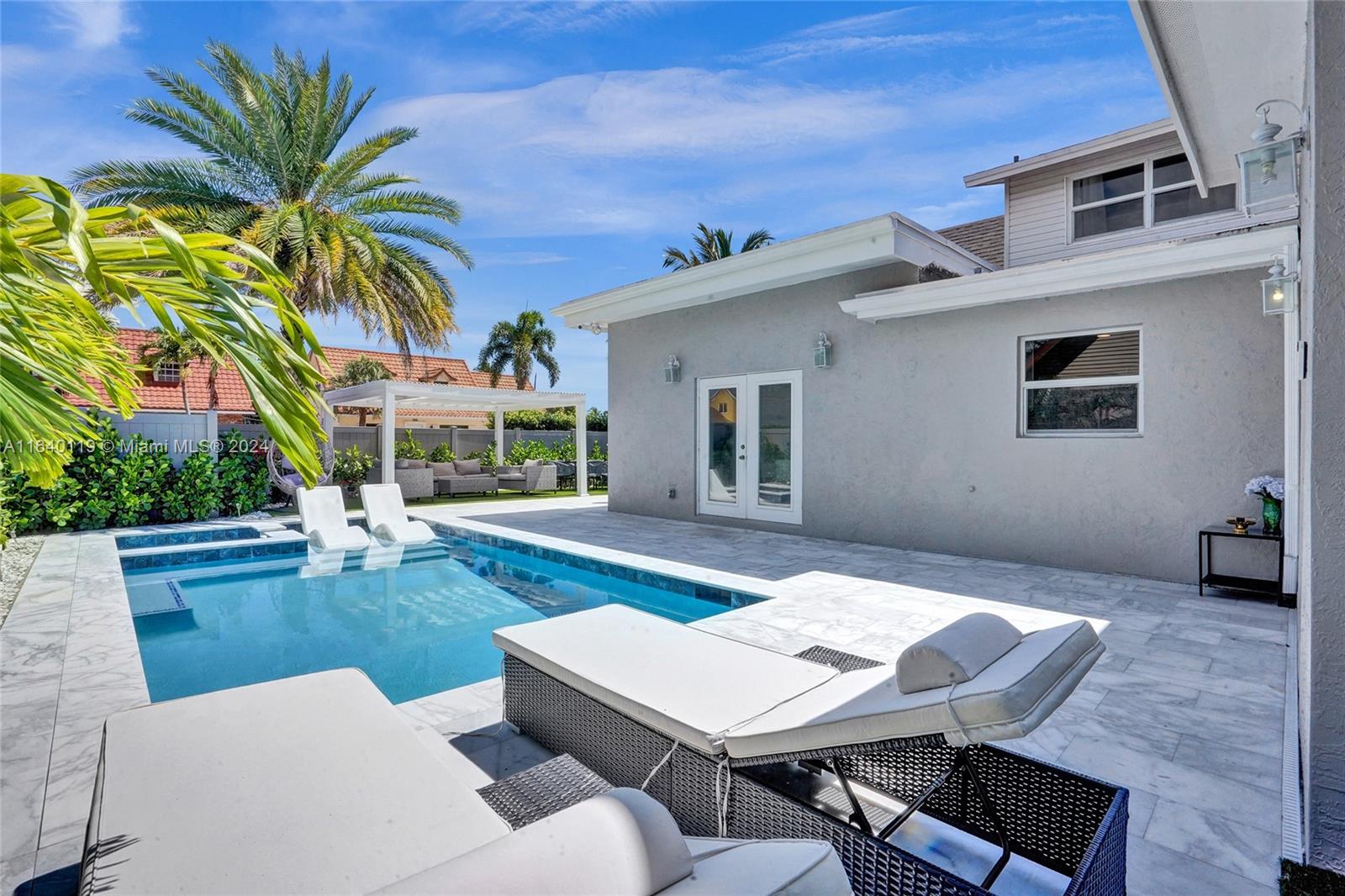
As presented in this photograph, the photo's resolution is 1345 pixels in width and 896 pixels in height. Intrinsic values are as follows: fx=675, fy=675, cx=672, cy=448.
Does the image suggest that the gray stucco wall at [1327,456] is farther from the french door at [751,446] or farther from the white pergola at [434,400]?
the white pergola at [434,400]

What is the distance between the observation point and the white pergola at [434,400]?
1422 cm

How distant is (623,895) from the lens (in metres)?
1.07

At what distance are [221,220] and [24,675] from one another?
915 centimetres

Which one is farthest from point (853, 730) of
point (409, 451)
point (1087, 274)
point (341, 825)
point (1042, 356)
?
point (409, 451)

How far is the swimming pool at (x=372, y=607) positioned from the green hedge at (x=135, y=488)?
3187 millimetres

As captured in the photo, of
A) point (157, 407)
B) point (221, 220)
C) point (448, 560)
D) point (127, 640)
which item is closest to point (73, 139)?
point (221, 220)

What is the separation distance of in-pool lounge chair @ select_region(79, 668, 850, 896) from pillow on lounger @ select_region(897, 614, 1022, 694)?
83 centimetres

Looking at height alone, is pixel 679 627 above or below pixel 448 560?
above

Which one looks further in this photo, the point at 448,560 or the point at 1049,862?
the point at 448,560

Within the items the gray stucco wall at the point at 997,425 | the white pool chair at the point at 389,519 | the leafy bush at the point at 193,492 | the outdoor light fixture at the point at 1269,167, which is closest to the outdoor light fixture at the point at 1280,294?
the gray stucco wall at the point at 997,425

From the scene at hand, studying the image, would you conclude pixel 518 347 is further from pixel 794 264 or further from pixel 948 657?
pixel 948 657

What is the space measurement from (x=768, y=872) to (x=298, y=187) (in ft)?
44.8

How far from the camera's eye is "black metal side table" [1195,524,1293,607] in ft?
19.4

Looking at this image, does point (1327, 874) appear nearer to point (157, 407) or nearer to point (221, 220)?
point (221, 220)
